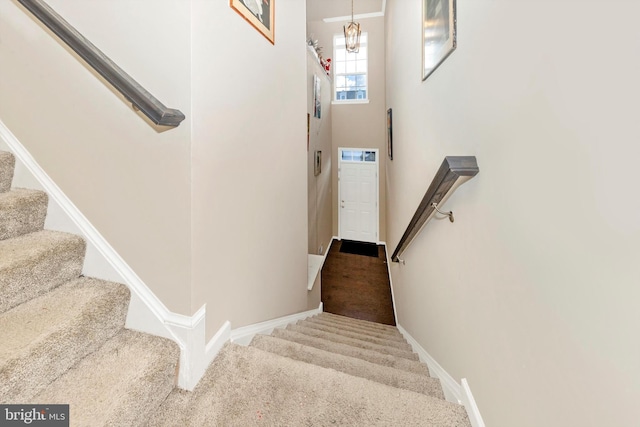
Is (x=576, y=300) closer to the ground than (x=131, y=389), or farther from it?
farther from it

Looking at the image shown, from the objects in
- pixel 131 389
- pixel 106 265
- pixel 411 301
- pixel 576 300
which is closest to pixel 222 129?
pixel 106 265

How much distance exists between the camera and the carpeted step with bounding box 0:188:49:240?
1226 millimetres

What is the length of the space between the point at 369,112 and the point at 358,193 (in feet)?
5.98

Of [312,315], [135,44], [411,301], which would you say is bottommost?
[312,315]

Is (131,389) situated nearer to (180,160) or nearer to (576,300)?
(180,160)

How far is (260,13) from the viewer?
5.31 feet

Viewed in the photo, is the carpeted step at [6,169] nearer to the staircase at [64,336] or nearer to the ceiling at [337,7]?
the staircase at [64,336]

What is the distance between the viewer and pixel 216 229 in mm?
1317

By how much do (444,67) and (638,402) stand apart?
5.44 feet

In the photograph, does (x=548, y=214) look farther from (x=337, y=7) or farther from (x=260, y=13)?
(x=337, y=7)

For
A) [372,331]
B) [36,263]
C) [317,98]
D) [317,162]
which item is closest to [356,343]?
[372,331]

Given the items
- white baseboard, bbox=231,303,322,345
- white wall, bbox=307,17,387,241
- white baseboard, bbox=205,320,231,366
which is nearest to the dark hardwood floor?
white wall, bbox=307,17,387,241

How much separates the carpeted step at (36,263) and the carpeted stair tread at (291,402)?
0.67m

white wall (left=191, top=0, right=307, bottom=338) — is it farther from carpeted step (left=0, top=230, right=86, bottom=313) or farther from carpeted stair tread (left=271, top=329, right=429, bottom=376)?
carpeted step (left=0, top=230, right=86, bottom=313)
